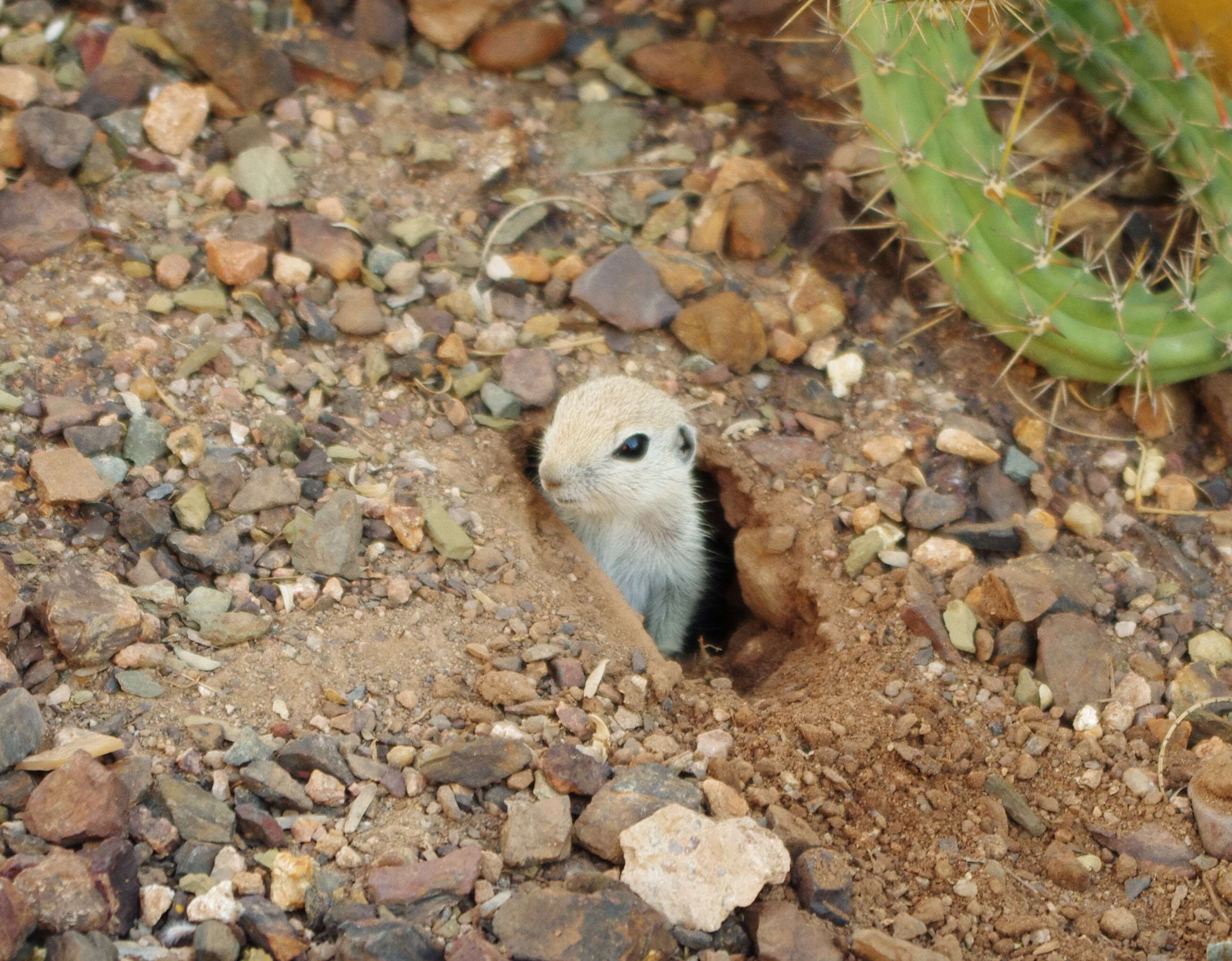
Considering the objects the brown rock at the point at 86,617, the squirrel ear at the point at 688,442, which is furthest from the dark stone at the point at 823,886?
the squirrel ear at the point at 688,442

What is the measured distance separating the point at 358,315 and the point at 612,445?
1.19 metres

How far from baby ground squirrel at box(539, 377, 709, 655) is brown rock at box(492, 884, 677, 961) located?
2143 millimetres

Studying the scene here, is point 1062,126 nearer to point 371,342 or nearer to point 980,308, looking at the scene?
point 980,308

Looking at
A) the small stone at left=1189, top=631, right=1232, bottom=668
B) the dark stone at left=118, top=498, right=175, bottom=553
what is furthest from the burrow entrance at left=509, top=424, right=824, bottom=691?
the dark stone at left=118, top=498, right=175, bottom=553

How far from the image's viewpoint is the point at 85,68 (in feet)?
16.4

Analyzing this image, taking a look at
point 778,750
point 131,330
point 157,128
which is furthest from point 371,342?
point 778,750

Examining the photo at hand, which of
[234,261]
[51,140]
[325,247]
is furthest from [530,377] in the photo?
[51,140]

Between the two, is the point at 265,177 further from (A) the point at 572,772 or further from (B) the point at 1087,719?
(B) the point at 1087,719

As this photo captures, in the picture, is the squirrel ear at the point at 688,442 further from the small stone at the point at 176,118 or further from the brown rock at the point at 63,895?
the brown rock at the point at 63,895

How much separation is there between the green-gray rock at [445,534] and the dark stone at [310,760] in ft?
3.77

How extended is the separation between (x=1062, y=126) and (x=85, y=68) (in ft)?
14.7

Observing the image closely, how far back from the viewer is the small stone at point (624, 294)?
5.02 meters

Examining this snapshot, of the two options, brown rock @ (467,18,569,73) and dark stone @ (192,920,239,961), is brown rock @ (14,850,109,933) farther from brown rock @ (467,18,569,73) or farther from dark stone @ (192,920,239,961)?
brown rock @ (467,18,569,73)

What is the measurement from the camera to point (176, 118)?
4.91 metres
